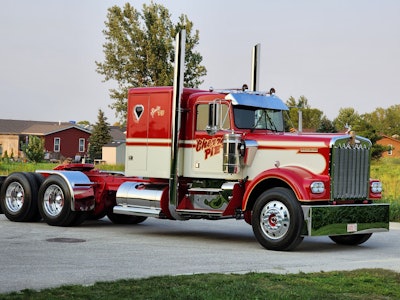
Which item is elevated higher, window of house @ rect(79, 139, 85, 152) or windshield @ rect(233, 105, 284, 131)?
window of house @ rect(79, 139, 85, 152)

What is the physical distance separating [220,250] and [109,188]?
4467 millimetres

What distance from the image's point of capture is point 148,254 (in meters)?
13.8

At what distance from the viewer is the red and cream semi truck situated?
14.9 metres

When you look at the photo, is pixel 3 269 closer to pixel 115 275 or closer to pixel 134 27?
pixel 115 275

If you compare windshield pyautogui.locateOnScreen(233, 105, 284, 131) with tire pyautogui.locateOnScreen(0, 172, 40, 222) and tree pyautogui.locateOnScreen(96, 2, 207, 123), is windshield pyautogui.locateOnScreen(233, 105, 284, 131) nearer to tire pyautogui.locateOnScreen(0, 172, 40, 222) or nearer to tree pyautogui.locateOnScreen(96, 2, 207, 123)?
tire pyautogui.locateOnScreen(0, 172, 40, 222)

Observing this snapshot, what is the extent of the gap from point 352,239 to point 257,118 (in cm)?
295

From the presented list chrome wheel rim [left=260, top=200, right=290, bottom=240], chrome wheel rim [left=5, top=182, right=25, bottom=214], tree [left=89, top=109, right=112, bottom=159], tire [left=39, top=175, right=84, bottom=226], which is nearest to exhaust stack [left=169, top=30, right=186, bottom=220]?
chrome wheel rim [left=260, top=200, right=290, bottom=240]

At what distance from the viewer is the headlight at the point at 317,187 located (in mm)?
14680

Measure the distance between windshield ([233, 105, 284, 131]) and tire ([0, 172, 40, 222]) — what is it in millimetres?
5497

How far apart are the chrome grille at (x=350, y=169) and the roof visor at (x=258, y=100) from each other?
200 cm

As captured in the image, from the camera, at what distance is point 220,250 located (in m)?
14.7

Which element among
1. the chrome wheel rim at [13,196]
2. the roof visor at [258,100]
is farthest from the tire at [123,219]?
the roof visor at [258,100]

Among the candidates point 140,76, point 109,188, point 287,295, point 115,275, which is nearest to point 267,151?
point 109,188

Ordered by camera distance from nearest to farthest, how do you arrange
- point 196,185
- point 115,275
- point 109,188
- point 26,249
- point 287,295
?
1. point 287,295
2. point 115,275
3. point 26,249
4. point 196,185
5. point 109,188
